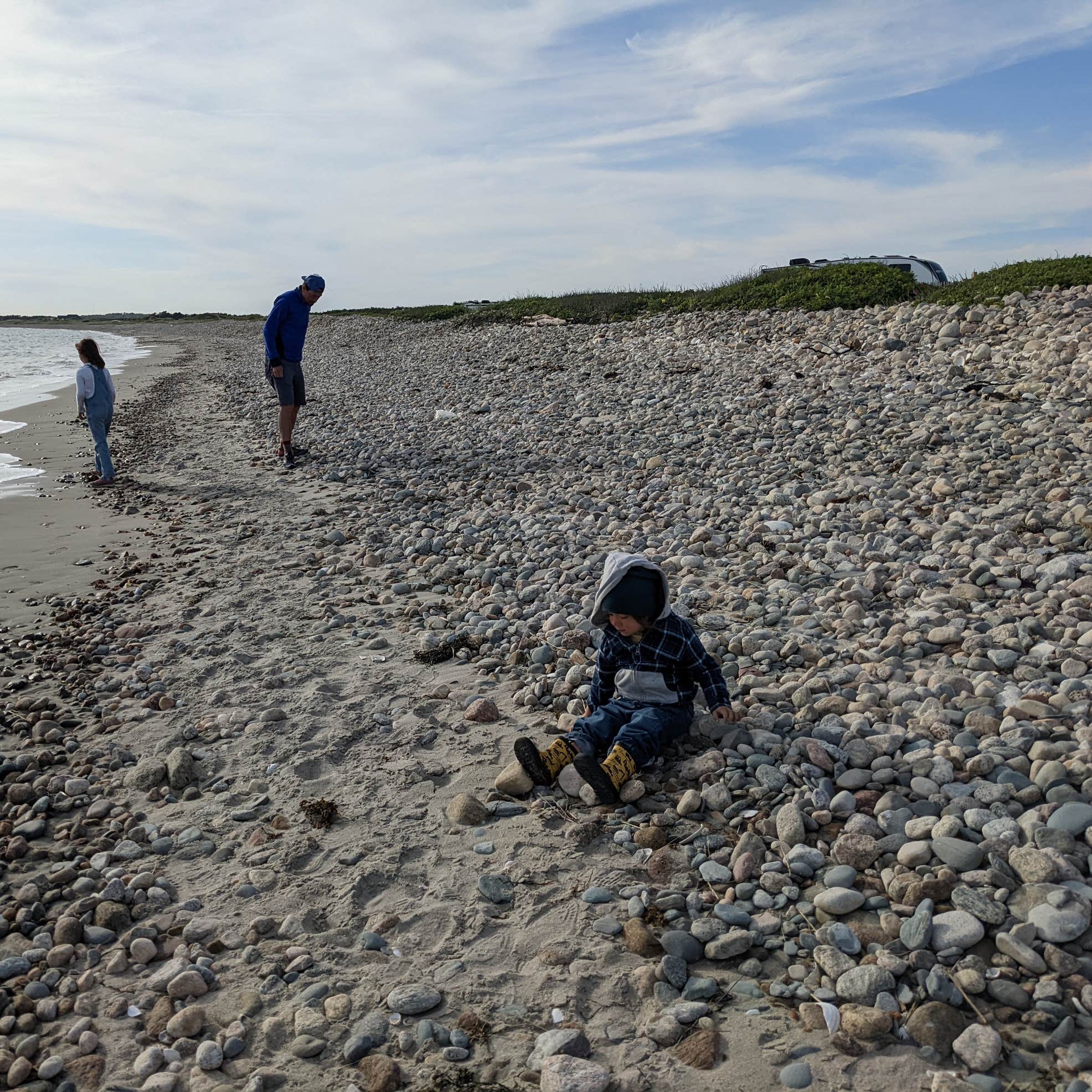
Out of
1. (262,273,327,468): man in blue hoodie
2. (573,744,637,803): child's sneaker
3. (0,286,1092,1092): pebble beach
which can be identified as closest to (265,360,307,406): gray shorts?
(262,273,327,468): man in blue hoodie

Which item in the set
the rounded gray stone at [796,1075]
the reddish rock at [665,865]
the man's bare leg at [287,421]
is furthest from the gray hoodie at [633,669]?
the man's bare leg at [287,421]

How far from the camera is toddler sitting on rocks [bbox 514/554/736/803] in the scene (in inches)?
165

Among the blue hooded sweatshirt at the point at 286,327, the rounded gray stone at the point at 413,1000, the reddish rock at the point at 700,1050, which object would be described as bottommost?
the rounded gray stone at the point at 413,1000

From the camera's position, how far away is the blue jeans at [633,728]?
4.17m

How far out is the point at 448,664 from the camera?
564 centimetres

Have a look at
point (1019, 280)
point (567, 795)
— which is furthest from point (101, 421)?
point (1019, 280)

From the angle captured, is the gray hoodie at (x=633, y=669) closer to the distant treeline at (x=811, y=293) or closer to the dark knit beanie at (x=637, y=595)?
the dark knit beanie at (x=637, y=595)

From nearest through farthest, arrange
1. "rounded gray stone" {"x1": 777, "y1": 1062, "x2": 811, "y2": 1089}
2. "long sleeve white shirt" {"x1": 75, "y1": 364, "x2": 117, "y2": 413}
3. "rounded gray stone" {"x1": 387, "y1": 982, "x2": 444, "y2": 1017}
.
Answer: "rounded gray stone" {"x1": 777, "y1": 1062, "x2": 811, "y2": 1089} → "rounded gray stone" {"x1": 387, "y1": 982, "x2": 444, "y2": 1017} → "long sleeve white shirt" {"x1": 75, "y1": 364, "x2": 117, "y2": 413}

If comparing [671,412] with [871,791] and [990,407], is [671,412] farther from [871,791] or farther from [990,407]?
[871,791]

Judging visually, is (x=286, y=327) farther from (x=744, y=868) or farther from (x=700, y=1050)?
(x=700, y=1050)

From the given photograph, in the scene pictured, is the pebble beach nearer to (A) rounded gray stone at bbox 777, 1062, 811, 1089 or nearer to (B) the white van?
(A) rounded gray stone at bbox 777, 1062, 811, 1089

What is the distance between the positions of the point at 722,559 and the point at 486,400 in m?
9.18

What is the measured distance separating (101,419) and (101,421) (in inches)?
1.7

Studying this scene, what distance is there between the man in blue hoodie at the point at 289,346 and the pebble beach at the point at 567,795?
280cm
